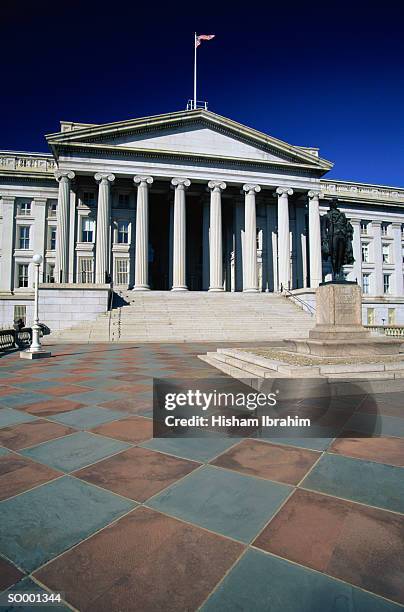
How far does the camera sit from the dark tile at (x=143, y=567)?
1852 mm

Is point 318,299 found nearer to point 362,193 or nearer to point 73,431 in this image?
point 73,431

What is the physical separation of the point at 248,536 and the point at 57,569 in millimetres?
1246

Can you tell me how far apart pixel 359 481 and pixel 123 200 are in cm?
4219

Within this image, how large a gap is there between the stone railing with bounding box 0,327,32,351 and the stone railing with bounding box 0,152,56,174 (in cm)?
2798

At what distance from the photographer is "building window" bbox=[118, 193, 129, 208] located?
1622 inches

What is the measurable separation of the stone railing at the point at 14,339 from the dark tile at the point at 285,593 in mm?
16667

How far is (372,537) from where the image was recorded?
2.40 m

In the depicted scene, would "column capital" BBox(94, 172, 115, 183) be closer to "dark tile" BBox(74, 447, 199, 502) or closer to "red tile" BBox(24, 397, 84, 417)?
"red tile" BBox(24, 397, 84, 417)

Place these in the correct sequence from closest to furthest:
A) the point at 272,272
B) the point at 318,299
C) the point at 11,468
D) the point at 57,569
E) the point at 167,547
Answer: the point at 57,569
the point at 167,547
the point at 11,468
the point at 318,299
the point at 272,272

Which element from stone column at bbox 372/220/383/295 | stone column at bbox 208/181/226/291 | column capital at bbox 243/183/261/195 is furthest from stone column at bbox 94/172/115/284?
stone column at bbox 372/220/383/295

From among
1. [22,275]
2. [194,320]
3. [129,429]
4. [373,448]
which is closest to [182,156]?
[194,320]

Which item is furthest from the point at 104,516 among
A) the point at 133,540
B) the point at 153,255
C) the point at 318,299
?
the point at 153,255

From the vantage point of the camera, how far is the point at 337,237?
12.3 m

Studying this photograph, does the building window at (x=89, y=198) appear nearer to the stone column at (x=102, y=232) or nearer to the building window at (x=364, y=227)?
the stone column at (x=102, y=232)
